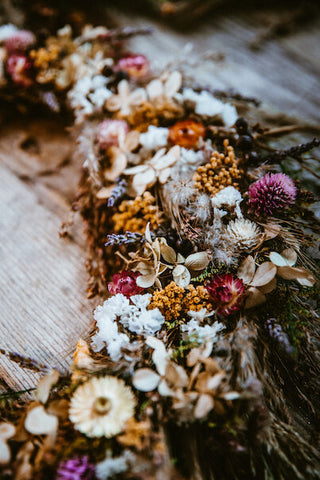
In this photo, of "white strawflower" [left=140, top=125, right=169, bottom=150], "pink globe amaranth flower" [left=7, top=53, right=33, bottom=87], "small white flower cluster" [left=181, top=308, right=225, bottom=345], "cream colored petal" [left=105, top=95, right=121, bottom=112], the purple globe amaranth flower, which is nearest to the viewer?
the purple globe amaranth flower

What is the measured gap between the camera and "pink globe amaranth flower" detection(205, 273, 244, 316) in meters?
0.73

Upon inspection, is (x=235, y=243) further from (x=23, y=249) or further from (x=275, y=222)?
(x=23, y=249)

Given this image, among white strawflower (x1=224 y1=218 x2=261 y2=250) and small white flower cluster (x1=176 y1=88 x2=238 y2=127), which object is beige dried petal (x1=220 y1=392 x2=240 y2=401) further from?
small white flower cluster (x1=176 y1=88 x2=238 y2=127)

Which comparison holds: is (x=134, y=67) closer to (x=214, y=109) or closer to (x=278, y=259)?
(x=214, y=109)

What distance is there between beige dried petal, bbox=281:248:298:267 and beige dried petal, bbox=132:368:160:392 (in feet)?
1.32

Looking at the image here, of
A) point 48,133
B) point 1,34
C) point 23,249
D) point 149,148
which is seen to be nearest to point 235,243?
point 149,148

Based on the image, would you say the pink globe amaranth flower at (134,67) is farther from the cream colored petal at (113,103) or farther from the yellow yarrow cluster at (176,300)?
the yellow yarrow cluster at (176,300)

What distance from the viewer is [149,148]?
954mm

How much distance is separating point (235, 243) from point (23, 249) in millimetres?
684

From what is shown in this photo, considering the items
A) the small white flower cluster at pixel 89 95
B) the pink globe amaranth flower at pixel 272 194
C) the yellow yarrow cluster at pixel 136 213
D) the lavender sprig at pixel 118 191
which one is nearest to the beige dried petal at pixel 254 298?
the pink globe amaranth flower at pixel 272 194

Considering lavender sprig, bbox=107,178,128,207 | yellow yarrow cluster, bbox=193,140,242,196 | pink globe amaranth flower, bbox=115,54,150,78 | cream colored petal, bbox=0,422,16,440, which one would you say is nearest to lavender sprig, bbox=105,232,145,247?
lavender sprig, bbox=107,178,128,207

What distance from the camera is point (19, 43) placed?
3.80 ft

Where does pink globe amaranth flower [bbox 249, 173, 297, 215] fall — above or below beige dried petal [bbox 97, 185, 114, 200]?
below

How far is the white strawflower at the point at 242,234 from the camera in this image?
788 mm
